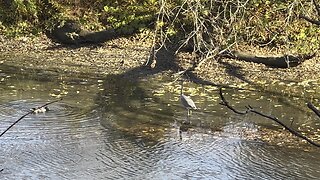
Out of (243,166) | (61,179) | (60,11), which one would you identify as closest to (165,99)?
(243,166)

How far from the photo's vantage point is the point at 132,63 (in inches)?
434

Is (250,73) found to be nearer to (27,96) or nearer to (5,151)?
(27,96)

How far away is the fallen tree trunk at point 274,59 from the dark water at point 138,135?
5.85ft

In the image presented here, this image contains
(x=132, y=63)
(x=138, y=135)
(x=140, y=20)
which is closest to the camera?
(x=138, y=135)

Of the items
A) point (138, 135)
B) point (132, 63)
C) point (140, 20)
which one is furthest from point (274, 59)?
point (138, 135)

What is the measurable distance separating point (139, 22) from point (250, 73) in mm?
3910

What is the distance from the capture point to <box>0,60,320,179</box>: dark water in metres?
5.74

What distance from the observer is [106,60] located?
11.4m

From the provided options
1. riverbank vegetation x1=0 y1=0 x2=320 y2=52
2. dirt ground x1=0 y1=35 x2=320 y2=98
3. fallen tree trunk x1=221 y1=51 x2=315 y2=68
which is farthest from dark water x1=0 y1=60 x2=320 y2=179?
riverbank vegetation x1=0 y1=0 x2=320 y2=52

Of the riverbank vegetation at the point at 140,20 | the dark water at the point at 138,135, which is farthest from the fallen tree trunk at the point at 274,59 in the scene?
the dark water at the point at 138,135

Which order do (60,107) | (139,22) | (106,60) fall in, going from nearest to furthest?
(60,107) → (106,60) → (139,22)

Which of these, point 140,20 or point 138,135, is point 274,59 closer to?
point 140,20

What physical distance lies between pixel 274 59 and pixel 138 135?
4.94 meters

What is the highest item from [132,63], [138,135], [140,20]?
[140,20]
